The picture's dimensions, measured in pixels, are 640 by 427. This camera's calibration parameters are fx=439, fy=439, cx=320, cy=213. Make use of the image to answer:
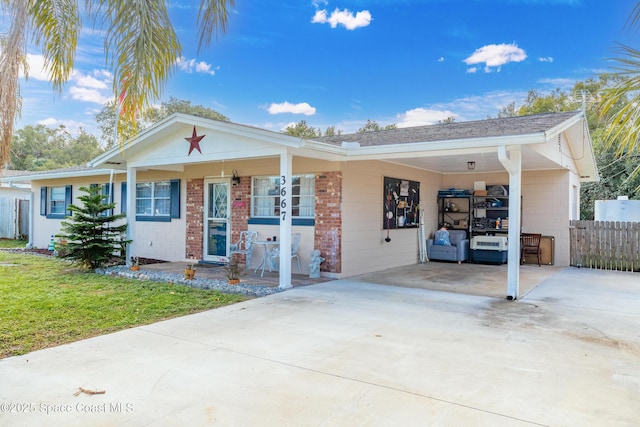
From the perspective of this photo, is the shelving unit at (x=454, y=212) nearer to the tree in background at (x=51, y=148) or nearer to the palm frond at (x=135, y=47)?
the palm frond at (x=135, y=47)

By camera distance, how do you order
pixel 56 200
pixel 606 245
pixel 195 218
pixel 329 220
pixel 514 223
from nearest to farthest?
pixel 514 223
pixel 329 220
pixel 606 245
pixel 195 218
pixel 56 200

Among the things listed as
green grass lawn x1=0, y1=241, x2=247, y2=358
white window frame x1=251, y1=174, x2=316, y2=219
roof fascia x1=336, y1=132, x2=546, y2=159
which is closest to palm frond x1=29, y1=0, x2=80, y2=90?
green grass lawn x1=0, y1=241, x2=247, y2=358

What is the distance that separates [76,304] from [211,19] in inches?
176

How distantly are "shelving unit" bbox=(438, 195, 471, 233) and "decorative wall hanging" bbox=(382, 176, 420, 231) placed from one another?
153 centimetres

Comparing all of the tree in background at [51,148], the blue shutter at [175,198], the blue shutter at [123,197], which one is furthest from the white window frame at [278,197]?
the tree in background at [51,148]

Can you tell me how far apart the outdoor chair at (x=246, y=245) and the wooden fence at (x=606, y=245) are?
8000 mm

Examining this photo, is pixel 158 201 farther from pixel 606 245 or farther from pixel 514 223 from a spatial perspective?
pixel 606 245

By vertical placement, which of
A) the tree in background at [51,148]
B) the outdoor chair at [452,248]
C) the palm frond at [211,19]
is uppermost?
the tree in background at [51,148]

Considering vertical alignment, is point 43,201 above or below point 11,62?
below

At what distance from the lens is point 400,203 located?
34.5 feet

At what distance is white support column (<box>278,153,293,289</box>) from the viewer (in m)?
7.42

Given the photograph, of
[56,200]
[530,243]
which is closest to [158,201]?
[56,200]

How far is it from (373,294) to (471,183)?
22.3 ft

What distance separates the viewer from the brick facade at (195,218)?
1084 cm
